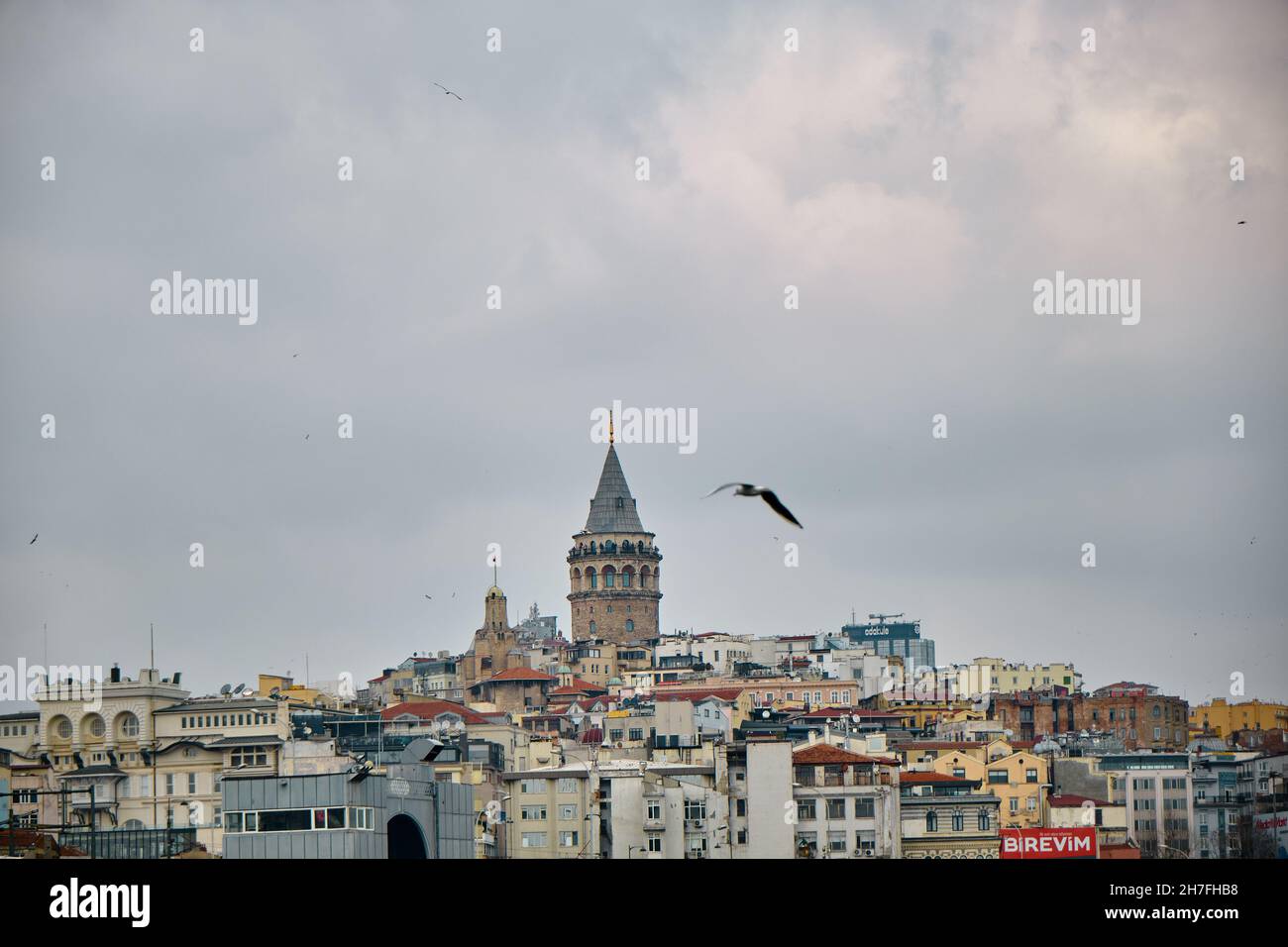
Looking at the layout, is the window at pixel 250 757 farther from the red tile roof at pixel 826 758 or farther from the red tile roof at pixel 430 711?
the red tile roof at pixel 430 711

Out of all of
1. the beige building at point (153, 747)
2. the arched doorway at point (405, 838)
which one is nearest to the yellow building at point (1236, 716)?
the beige building at point (153, 747)

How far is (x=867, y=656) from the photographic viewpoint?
164 metres

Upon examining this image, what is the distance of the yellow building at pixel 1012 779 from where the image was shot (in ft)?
287

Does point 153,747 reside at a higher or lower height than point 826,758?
higher

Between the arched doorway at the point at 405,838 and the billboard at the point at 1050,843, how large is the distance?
1803 centimetres

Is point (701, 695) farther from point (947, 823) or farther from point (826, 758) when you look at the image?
point (826, 758)

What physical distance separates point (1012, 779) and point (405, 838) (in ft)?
104

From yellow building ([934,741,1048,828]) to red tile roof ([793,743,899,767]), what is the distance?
8.07 metres

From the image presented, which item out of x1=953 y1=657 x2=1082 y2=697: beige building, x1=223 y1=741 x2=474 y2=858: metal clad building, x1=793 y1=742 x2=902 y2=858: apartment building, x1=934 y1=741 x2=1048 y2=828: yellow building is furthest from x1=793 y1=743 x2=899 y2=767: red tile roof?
x1=953 y1=657 x2=1082 y2=697: beige building

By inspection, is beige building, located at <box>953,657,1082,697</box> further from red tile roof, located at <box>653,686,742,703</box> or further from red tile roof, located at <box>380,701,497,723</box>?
red tile roof, located at <box>380,701,497,723</box>

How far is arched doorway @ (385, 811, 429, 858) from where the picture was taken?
64375 mm

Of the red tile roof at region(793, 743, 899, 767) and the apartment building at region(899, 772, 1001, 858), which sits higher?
the red tile roof at region(793, 743, 899, 767)

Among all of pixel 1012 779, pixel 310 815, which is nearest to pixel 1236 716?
pixel 1012 779

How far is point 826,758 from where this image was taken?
257ft
